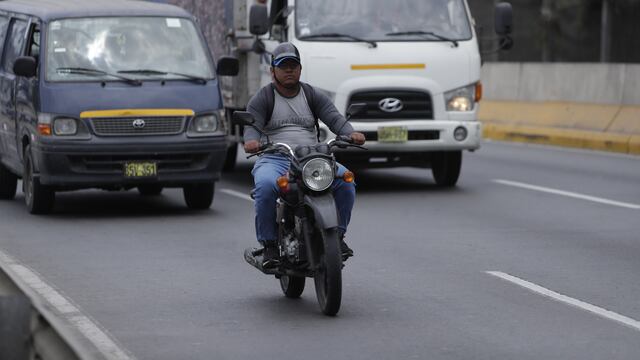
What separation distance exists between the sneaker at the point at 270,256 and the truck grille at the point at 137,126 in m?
5.13

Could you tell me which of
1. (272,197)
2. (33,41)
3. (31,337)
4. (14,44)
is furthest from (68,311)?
(14,44)

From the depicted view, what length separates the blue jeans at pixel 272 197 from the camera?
9562 mm

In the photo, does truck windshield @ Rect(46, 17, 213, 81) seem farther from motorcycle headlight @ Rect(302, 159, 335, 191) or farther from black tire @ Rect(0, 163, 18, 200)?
motorcycle headlight @ Rect(302, 159, 335, 191)

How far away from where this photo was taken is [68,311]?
9414mm

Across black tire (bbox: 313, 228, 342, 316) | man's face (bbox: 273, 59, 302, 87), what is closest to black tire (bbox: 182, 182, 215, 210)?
man's face (bbox: 273, 59, 302, 87)

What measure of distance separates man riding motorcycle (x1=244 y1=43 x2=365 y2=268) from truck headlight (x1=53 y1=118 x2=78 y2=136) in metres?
4.81

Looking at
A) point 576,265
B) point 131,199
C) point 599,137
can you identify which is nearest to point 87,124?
point 131,199

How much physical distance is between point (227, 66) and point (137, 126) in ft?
4.48

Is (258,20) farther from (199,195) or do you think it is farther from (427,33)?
(199,195)

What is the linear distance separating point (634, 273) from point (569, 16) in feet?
85.0

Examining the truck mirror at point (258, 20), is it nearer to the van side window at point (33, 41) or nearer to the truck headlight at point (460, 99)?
the truck headlight at point (460, 99)

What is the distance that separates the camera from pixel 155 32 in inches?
613

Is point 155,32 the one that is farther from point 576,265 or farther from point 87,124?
point 576,265

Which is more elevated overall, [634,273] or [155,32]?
Answer: [155,32]
